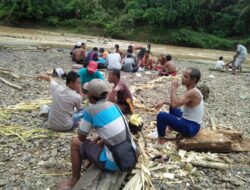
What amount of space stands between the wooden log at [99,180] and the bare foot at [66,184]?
357 mm

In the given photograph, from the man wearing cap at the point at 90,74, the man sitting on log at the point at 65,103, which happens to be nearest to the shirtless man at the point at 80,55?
the man wearing cap at the point at 90,74

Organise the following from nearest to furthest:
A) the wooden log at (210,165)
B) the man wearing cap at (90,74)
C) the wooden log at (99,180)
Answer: the wooden log at (99,180) < the wooden log at (210,165) < the man wearing cap at (90,74)

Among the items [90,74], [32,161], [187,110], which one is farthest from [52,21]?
[32,161]

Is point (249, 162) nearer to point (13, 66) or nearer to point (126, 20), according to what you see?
point (13, 66)

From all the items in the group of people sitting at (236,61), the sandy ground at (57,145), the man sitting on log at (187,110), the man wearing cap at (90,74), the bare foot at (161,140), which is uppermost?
the man sitting on log at (187,110)

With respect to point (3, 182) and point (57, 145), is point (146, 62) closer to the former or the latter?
point (57, 145)

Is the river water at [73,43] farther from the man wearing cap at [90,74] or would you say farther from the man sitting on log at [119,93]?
the man sitting on log at [119,93]

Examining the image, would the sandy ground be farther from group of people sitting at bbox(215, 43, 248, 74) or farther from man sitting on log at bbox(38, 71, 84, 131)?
group of people sitting at bbox(215, 43, 248, 74)

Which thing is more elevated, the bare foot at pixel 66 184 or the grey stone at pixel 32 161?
the bare foot at pixel 66 184

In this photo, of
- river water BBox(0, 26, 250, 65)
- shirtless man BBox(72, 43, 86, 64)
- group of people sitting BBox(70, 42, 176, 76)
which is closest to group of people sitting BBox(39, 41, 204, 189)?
group of people sitting BBox(70, 42, 176, 76)

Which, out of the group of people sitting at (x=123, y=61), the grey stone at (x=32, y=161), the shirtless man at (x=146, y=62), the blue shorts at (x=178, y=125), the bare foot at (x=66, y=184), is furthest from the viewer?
the shirtless man at (x=146, y=62)

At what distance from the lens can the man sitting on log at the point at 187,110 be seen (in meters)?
6.42

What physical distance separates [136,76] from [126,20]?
25888 mm

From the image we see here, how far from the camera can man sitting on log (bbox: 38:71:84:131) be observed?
6941mm
